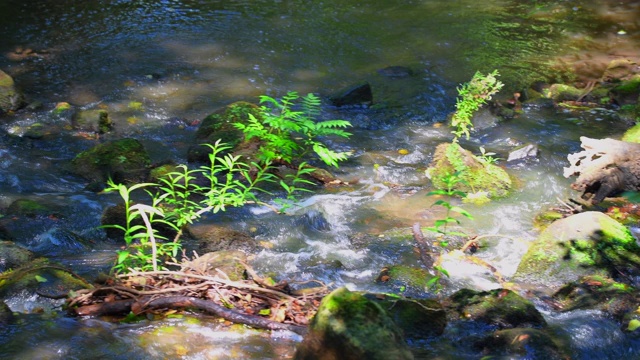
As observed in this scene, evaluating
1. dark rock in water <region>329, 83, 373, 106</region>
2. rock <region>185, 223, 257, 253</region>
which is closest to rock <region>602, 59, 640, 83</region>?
dark rock in water <region>329, 83, 373, 106</region>

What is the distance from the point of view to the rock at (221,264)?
4211 millimetres

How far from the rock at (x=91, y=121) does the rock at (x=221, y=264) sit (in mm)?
3671

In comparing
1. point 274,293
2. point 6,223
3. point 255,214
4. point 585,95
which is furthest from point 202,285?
point 585,95

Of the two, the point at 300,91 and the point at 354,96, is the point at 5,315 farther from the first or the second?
the point at 300,91

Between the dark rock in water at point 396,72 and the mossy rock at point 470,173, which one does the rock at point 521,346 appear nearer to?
the mossy rock at point 470,173

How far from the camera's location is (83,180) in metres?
6.50

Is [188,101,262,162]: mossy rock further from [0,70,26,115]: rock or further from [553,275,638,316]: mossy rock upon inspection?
[553,275,638,316]: mossy rock

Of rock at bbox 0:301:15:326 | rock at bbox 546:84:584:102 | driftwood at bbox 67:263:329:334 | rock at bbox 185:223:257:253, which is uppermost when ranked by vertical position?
rock at bbox 0:301:15:326

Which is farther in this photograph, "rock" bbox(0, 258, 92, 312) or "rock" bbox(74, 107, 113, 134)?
"rock" bbox(74, 107, 113, 134)

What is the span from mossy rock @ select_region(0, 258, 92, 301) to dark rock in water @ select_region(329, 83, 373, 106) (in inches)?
198

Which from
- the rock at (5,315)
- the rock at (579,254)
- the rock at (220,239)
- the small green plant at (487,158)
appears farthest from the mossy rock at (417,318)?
the small green plant at (487,158)

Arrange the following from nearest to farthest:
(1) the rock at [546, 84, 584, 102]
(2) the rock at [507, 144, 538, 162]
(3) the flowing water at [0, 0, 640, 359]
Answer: (3) the flowing water at [0, 0, 640, 359], (2) the rock at [507, 144, 538, 162], (1) the rock at [546, 84, 584, 102]

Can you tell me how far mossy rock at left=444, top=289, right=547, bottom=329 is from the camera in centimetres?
412

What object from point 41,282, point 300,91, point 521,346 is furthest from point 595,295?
point 300,91
